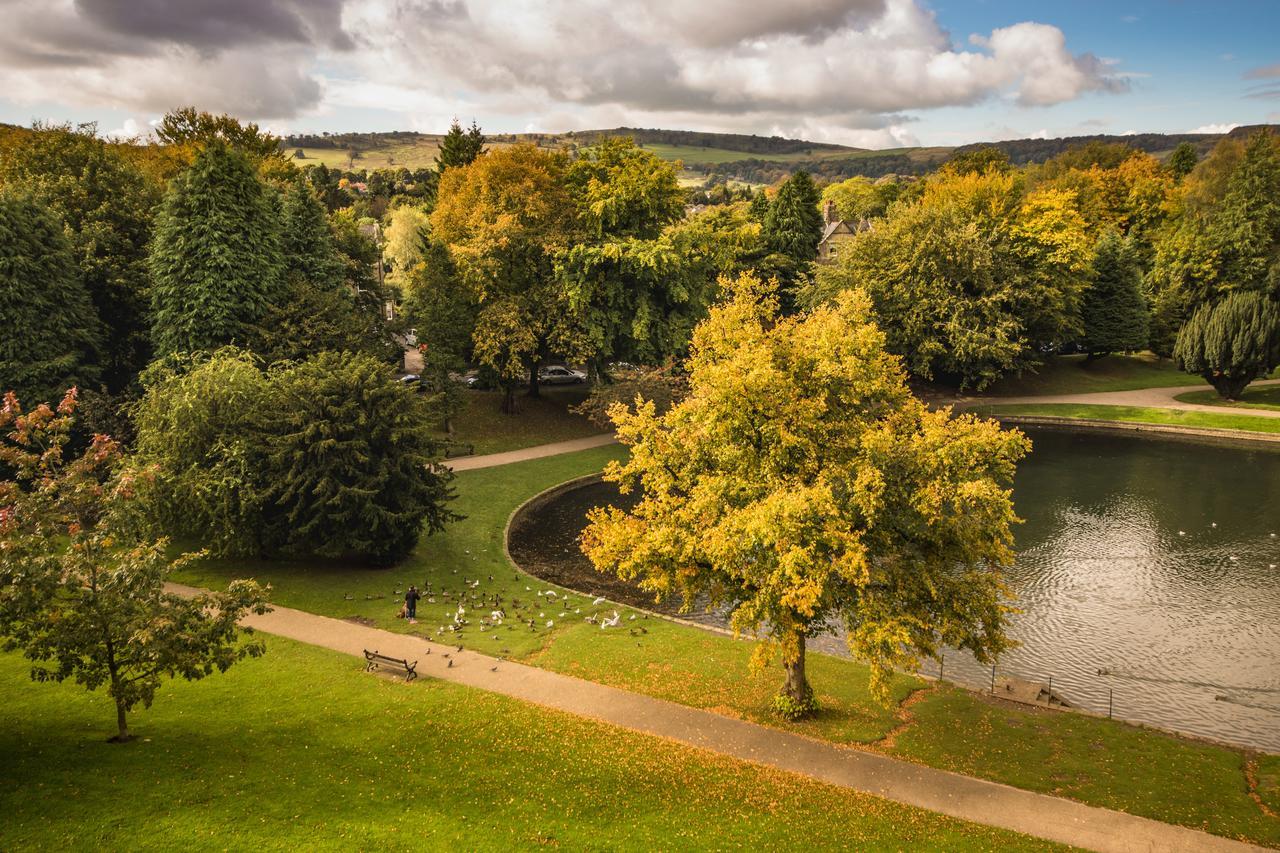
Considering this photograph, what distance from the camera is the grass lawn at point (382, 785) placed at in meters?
13.8

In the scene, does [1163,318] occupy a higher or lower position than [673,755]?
higher

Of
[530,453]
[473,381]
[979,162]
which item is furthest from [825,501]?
[979,162]

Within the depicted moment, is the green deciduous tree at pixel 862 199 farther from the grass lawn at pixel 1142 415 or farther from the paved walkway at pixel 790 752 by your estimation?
the paved walkway at pixel 790 752

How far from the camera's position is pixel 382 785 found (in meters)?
15.6

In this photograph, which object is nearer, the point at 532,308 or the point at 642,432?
the point at 642,432

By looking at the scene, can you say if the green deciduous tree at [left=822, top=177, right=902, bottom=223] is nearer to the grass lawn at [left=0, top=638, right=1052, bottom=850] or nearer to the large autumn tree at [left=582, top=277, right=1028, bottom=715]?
the large autumn tree at [left=582, top=277, right=1028, bottom=715]

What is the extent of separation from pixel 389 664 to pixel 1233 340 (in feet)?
199

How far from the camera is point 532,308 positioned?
47.9 m

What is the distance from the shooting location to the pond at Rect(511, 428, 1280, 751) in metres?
22.7

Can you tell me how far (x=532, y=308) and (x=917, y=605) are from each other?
34.8 meters

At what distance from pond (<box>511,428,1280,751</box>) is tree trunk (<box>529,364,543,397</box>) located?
13335 millimetres

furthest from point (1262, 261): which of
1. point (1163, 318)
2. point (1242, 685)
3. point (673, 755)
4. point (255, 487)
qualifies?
point (255, 487)

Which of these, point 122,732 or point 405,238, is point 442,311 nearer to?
point 405,238

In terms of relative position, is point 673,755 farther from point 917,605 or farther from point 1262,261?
point 1262,261
